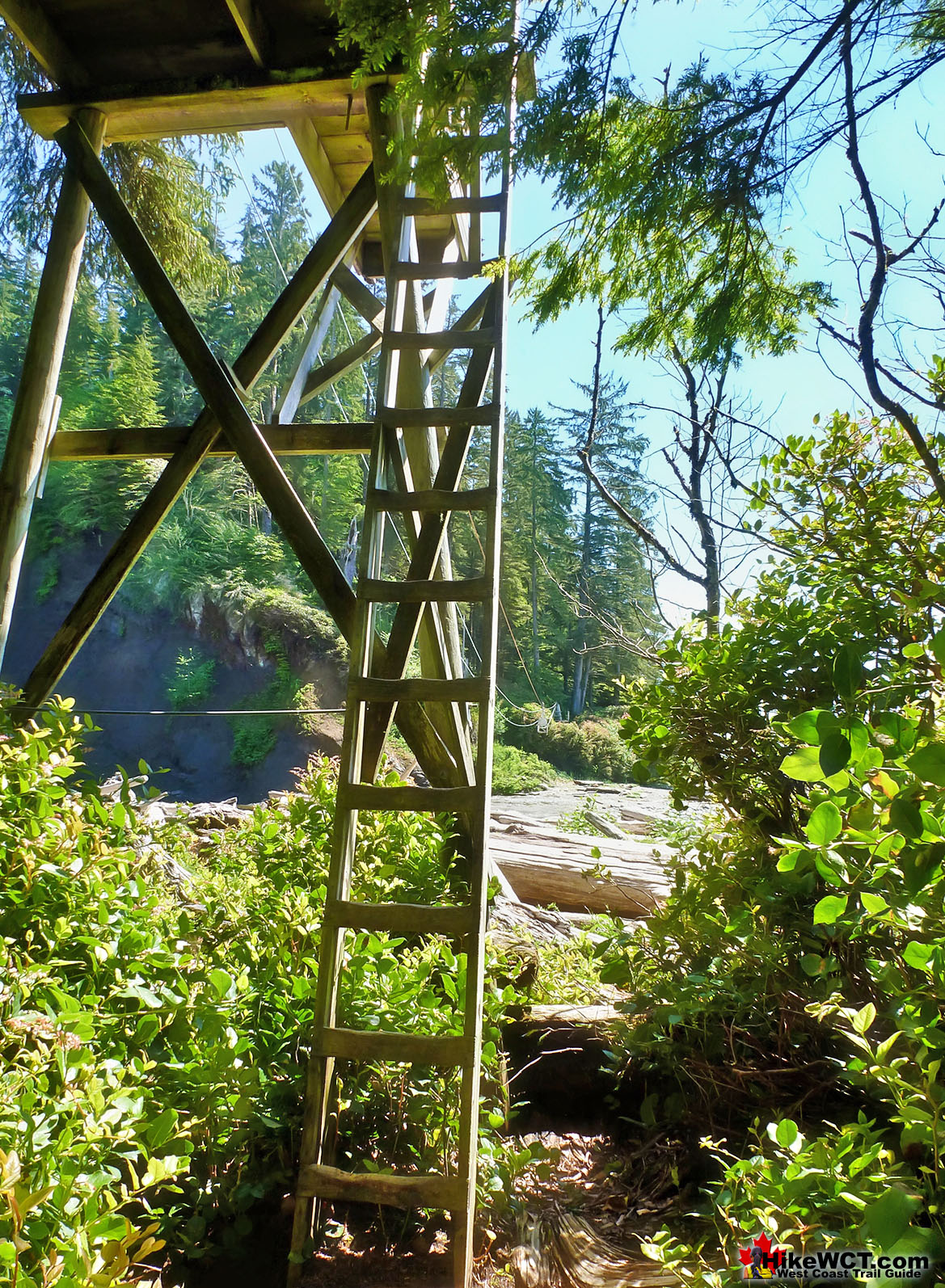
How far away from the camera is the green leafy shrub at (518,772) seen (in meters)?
16.8

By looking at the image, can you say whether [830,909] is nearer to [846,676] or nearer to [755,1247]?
[846,676]

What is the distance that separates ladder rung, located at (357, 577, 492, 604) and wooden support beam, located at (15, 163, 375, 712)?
53.6 inches

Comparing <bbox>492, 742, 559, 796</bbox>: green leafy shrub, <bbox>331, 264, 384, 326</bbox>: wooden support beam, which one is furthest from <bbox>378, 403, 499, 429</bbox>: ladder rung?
<bbox>492, 742, 559, 796</bbox>: green leafy shrub

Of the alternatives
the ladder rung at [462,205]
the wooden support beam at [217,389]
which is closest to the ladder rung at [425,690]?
the wooden support beam at [217,389]

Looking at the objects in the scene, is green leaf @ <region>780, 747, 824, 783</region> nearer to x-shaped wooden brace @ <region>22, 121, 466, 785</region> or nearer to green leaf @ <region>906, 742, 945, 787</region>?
green leaf @ <region>906, 742, 945, 787</region>

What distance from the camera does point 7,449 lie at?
400cm

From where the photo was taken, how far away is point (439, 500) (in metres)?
2.92

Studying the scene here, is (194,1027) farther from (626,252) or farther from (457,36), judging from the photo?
(457,36)

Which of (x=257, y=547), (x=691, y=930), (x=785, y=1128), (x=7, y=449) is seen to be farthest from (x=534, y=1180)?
(x=257, y=547)

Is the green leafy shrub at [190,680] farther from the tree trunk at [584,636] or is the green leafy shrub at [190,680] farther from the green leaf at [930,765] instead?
the green leaf at [930,765]

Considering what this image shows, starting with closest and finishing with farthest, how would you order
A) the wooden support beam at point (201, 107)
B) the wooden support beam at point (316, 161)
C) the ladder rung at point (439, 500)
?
1. the ladder rung at point (439, 500)
2. the wooden support beam at point (201, 107)
3. the wooden support beam at point (316, 161)

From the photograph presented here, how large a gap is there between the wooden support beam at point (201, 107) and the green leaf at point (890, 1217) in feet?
14.7

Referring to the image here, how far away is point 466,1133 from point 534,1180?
598 mm

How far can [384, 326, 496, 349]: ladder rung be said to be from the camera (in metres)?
3.28
